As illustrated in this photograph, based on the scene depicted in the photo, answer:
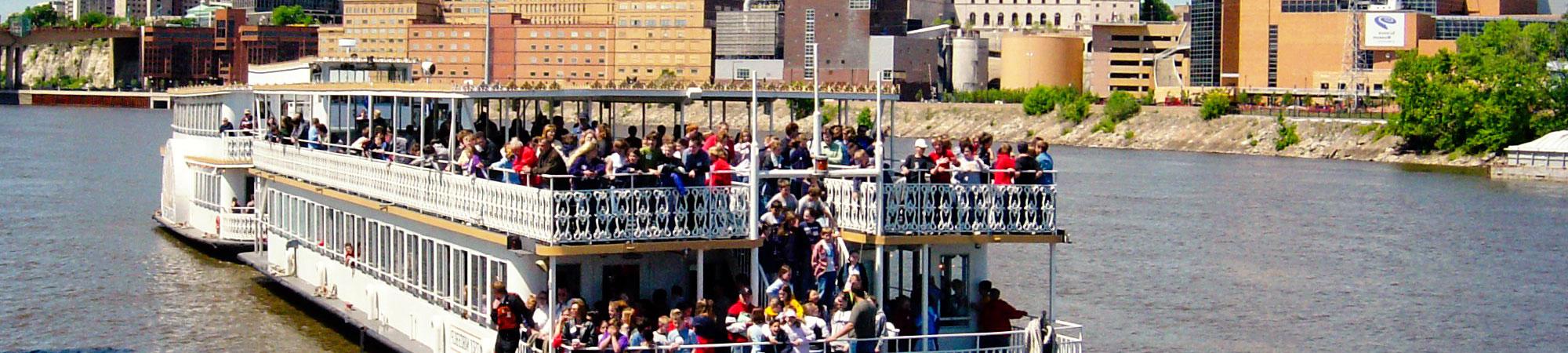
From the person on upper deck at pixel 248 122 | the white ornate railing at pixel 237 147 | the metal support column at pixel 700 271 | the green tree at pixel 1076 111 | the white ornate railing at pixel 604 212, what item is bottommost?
the metal support column at pixel 700 271

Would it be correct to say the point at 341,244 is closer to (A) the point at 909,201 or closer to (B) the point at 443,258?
(B) the point at 443,258

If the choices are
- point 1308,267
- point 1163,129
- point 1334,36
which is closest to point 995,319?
point 1308,267

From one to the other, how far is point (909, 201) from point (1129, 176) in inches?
2606

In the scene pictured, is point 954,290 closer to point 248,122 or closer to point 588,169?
point 588,169

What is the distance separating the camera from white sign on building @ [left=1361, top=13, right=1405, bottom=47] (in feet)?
524

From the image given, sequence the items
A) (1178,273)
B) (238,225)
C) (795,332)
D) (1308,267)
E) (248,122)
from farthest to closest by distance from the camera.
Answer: (1308,267)
(1178,273)
(238,225)
(248,122)
(795,332)

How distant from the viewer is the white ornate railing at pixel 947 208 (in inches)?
869

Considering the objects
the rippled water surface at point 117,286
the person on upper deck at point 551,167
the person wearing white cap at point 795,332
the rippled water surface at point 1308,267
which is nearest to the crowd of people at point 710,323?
the person wearing white cap at point 795,332

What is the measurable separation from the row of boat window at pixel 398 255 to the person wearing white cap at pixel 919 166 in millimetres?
4365

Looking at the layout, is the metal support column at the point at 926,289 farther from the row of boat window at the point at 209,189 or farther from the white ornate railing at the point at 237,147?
the row of boat window at the point at 209,189

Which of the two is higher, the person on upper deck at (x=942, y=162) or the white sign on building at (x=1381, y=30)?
the white sign on building at (x=1381, y=30)

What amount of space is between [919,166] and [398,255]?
27.5 feet

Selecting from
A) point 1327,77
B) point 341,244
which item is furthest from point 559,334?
point 1327,77

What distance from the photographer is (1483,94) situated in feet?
346
